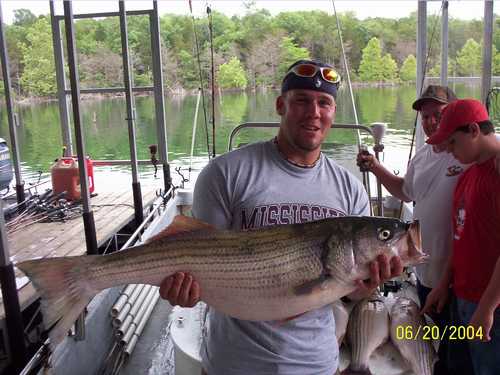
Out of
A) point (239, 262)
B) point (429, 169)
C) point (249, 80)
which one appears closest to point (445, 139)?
point (429, 169)

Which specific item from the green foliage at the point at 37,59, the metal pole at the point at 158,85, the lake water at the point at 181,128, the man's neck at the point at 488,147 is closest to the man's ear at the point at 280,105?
the man's neck at the point at 488,147

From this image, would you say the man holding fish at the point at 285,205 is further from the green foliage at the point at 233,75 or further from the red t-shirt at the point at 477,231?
the green foliage at the point at 233,75

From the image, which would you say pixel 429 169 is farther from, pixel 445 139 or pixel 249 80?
pixel 249 80

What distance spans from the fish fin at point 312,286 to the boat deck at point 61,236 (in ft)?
8.65

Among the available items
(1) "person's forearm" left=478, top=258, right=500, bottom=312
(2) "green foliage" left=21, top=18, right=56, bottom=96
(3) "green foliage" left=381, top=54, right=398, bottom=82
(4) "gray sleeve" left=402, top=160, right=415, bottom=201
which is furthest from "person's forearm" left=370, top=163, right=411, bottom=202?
(2) "green foliage" left=21, top=18, right=56, bottom=96

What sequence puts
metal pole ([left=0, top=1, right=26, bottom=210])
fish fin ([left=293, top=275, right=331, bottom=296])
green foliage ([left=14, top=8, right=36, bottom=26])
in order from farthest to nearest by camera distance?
green foliage ([left=14, top=8, right=36, bottom=26]), metal pole ([left=0, top=1, right=26, bottom=210]), fish fin ([left=293, top=275, right=331, bottom=296])

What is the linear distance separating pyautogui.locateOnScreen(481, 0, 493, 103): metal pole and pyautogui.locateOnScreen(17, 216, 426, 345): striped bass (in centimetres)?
325

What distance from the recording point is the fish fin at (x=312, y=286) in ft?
5.93

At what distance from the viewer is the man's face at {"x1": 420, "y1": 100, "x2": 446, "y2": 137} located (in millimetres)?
3396

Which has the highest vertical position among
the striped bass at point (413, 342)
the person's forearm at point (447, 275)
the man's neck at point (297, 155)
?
the man's neck at point (297, 155)

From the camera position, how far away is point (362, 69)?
12750mm

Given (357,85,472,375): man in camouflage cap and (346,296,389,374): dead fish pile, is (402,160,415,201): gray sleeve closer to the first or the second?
(357,85,472,375): man in camouflage cap

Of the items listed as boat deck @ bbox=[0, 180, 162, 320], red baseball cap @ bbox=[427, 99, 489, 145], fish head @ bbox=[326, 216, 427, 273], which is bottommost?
boat deck @ bbox=[0, 180, 162, 320]
